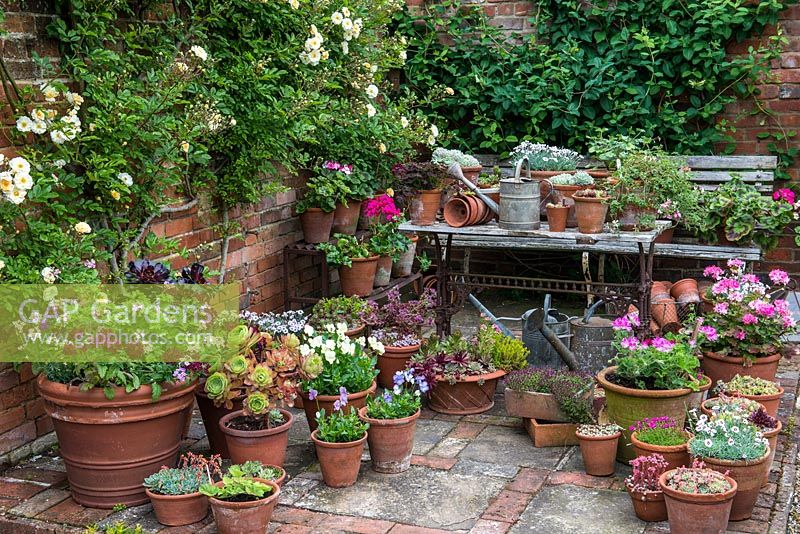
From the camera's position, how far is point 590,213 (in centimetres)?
508

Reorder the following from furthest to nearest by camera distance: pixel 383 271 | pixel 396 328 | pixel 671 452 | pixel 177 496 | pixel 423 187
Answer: pixel 383 271, pixel 423 187, pixel 396 328, pixel 671 452, pixel 177 496

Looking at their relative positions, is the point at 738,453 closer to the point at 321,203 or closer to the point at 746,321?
the point at 746,321

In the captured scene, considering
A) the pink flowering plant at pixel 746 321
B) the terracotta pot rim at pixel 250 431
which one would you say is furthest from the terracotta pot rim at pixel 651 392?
the terracotta pot rim at pixel 250 431

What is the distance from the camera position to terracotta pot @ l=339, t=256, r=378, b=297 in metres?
6.15

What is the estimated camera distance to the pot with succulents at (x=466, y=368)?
16.5 feet

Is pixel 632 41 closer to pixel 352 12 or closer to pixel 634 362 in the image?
pixel 352 12

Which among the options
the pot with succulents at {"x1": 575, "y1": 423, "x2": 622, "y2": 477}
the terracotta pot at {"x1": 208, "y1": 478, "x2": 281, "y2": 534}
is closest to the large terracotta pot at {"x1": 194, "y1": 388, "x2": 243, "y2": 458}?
the terracotta pot at {"x1": 208, "y1": 478, "x2": 281, "y2": 534}

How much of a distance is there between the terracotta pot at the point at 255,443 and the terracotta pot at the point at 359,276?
2121 millimetres

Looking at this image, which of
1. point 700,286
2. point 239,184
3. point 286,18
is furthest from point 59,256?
point 700,286

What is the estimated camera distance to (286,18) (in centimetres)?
554

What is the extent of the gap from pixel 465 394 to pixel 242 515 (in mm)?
1830

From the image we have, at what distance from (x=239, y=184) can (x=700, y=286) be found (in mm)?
3321

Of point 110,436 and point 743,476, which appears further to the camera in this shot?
point 110,436

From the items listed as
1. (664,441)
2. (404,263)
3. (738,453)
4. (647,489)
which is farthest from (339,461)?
(404,263)
